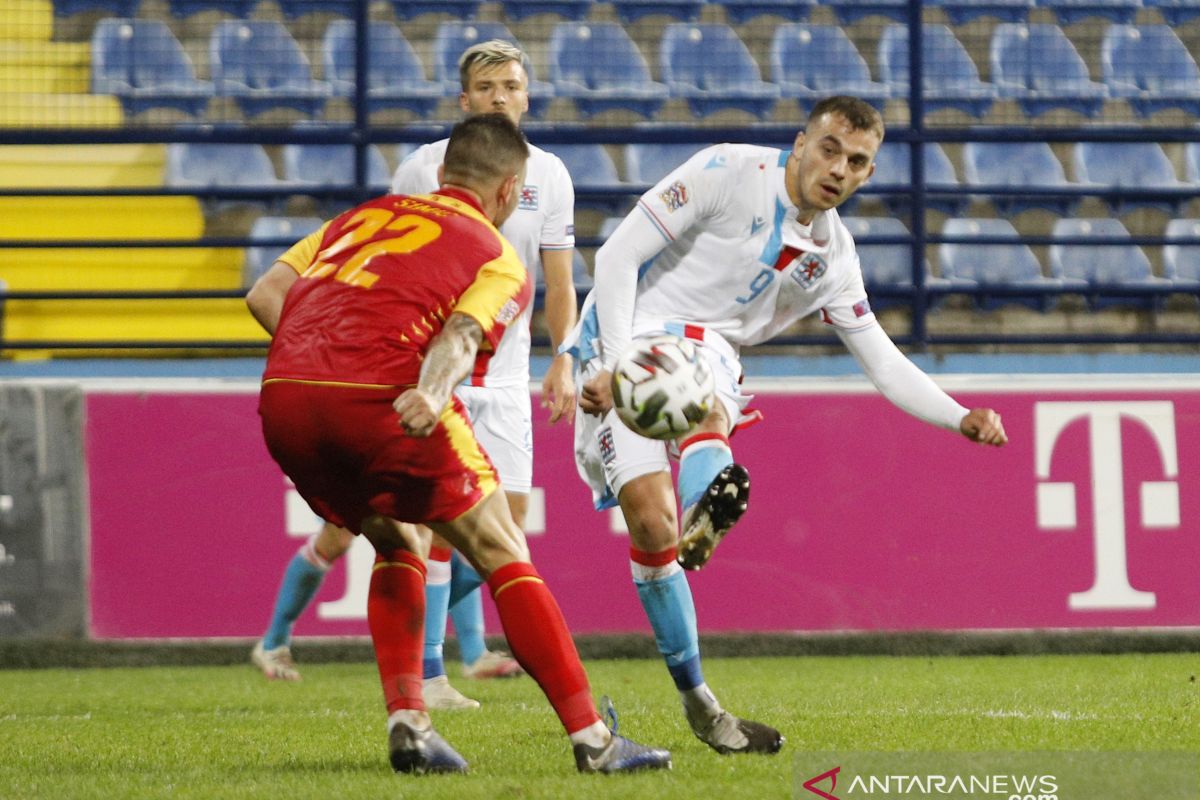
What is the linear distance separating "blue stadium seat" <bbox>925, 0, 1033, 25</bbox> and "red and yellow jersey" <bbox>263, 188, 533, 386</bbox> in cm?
668

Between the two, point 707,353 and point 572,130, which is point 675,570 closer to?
→ point 707,353

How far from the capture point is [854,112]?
190 inches

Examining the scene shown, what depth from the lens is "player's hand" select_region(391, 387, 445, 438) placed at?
3643 millimetres

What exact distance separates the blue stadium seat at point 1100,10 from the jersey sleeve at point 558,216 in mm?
5233

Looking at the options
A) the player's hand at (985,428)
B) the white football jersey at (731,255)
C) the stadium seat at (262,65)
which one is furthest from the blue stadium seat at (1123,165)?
the player's hand at (985,428)

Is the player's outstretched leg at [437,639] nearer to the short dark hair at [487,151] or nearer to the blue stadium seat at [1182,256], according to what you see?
the short dark hair at [487,151]

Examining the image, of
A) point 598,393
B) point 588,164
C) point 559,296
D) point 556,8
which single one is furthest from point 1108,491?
point 556,8

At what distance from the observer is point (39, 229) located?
9.41m

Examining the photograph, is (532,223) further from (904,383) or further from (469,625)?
(904,383)

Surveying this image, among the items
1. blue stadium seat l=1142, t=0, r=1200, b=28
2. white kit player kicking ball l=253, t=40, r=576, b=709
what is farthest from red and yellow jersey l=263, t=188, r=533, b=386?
blue stadium seat l=1142, t=0, r=1200, b=28

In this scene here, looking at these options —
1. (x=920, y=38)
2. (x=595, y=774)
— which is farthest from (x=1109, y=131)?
(x=595, y=774)

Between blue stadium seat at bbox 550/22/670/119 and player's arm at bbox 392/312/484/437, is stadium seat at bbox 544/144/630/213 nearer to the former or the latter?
blue stadium seat at bbox 550/22/670/119

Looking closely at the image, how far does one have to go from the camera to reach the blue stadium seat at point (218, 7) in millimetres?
10188

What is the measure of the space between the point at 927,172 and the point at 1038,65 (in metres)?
0.91
